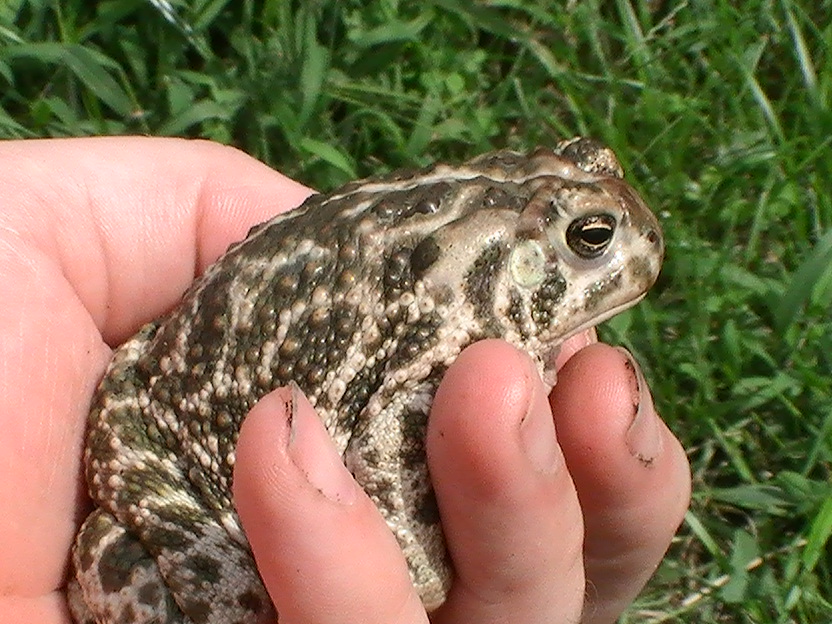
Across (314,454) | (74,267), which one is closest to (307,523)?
(314,454)

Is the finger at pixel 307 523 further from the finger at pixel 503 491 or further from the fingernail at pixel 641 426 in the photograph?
→ the fingernail at pixel 641 426

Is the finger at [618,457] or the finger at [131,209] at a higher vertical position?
the finger at [131,209]

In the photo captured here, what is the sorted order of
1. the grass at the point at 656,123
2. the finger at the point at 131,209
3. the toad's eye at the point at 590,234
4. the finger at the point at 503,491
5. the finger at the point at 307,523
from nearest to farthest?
1. the finger at the point at 307,523
2. the finger at the point at 503,491
3. the toad's eye at the point at 590,234
4. the finger at the point at 131,209
5. the grass at the point at 656,123

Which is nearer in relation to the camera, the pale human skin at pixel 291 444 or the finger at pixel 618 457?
the pale human skin at pixel 291 444

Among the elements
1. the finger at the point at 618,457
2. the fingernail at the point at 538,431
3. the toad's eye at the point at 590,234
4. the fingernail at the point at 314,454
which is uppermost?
the toad's eye at the point at 590,234

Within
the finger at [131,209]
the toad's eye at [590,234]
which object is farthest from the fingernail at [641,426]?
the finger at [131,209]

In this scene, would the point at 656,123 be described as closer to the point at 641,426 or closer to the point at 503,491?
the point at 641,426

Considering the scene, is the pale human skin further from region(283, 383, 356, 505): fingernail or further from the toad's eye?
the toad's eye
